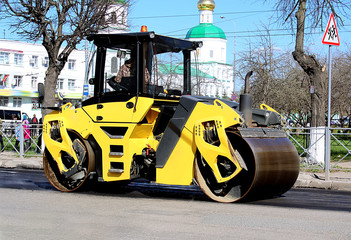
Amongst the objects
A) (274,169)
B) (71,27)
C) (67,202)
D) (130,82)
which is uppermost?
(71,27)

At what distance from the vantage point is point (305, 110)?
4644 centimetres

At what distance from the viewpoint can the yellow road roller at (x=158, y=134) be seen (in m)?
8.38

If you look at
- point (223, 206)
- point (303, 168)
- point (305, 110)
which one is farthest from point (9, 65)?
point (223, 206)

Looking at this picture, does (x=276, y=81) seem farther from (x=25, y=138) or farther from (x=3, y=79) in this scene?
(x=3, y=79)

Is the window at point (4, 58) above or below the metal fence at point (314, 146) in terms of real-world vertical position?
above

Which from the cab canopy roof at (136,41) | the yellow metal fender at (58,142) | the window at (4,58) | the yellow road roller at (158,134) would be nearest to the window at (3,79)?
the window at (4,58)

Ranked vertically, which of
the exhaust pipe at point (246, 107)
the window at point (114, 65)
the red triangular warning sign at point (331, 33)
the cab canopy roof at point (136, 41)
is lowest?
the exhaust pipe at point (246, 107)

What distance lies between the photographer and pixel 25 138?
1888 cm

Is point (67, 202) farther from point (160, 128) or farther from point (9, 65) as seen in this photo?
point (9, 65)

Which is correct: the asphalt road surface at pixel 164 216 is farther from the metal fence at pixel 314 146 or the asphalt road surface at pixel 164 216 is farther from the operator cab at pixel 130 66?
the metal fence at pixel 314 146

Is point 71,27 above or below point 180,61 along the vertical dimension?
above

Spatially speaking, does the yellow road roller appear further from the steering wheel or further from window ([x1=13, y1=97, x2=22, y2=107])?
window ([x1=13, y1=97, x2=22, y2=107])

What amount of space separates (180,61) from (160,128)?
1.79m

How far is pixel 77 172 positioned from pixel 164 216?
9.87 ft
